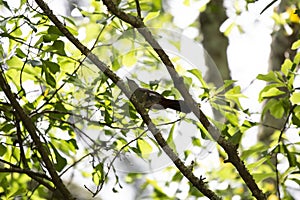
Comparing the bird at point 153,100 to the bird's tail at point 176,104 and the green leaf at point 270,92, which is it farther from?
the green leaf at point 270,92

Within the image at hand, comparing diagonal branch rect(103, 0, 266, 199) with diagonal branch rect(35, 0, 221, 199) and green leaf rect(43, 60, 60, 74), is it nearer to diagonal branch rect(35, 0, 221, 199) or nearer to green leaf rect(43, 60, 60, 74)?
diagonal branch rect(35, 0, 221, 199)

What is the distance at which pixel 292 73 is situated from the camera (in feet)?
3.03

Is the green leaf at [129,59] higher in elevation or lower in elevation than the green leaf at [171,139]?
higher

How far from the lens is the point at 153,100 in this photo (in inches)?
28.8

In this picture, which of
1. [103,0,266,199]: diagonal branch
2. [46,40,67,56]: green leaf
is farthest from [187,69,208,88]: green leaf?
[46,40,67,56]: green leaf

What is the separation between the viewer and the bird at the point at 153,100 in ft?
2.38

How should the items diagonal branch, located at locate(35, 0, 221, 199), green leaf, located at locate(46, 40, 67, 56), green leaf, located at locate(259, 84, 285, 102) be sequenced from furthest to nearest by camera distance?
green leaf, located at locate(259, 84, 285, 102) < green leaf, located at locate(46, 40, 67, 56) < diagonal branch, located at locate(35, 0, 221, 199)

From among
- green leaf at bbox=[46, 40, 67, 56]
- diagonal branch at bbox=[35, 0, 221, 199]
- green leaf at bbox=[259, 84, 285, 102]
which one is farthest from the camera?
green leaf at bbox=[259, 84, 285, 102]

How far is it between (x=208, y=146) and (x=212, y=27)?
1.74 meters

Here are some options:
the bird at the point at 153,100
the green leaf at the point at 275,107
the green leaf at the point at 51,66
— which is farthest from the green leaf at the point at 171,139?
the green leaf at the point at 275,107

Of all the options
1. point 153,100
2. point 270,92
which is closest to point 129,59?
point 153,100

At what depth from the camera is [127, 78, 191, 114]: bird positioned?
0.73 meters

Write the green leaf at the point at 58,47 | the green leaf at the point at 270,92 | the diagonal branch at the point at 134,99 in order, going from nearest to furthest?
the diagonal branch at the point at 134,99, the green leaf at the point at 58,47, the green leaf at the point at 270,92

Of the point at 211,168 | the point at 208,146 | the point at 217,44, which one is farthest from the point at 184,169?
the point at 217,44
